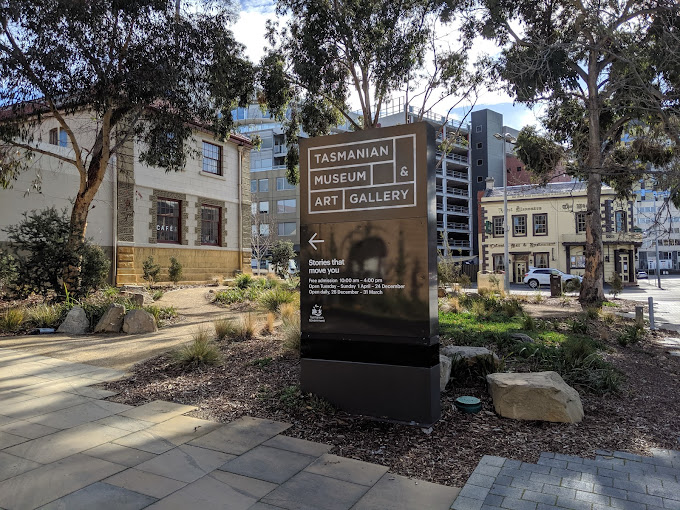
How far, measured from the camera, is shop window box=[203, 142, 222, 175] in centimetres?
2498

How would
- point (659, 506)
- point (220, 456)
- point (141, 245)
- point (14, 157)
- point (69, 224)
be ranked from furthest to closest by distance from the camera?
point (141, 245) < point (14, 157) < point (69, 224) < point (220, 456) < point (659, 506)

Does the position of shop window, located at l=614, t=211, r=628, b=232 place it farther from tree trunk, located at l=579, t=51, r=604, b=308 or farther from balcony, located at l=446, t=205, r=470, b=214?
tree trunk, located at l=579, t=51, r=604, b=308

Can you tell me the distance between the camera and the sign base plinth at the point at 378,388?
4.65 meters

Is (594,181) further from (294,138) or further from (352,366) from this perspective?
(352,366)

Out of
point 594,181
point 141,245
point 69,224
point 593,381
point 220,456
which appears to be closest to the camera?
point 220,456

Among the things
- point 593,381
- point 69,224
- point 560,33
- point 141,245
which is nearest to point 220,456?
point 593,381

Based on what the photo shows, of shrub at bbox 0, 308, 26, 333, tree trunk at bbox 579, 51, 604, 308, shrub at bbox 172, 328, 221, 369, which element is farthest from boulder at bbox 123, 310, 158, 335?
tree trunk at bbox 579, 51, 604, 308

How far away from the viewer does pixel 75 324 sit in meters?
10.1

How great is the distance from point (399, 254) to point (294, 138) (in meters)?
13.1

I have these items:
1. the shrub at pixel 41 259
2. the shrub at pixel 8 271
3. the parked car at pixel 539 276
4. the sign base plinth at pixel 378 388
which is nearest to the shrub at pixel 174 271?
the shrub at pixel 41 259

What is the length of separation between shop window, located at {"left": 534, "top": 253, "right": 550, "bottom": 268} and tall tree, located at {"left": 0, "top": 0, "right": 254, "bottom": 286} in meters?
35.4

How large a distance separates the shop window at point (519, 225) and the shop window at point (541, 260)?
2.24 m

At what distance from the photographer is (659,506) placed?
125 inches

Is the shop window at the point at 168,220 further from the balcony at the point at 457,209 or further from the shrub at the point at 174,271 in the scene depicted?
the balcony at the point at 457,209
